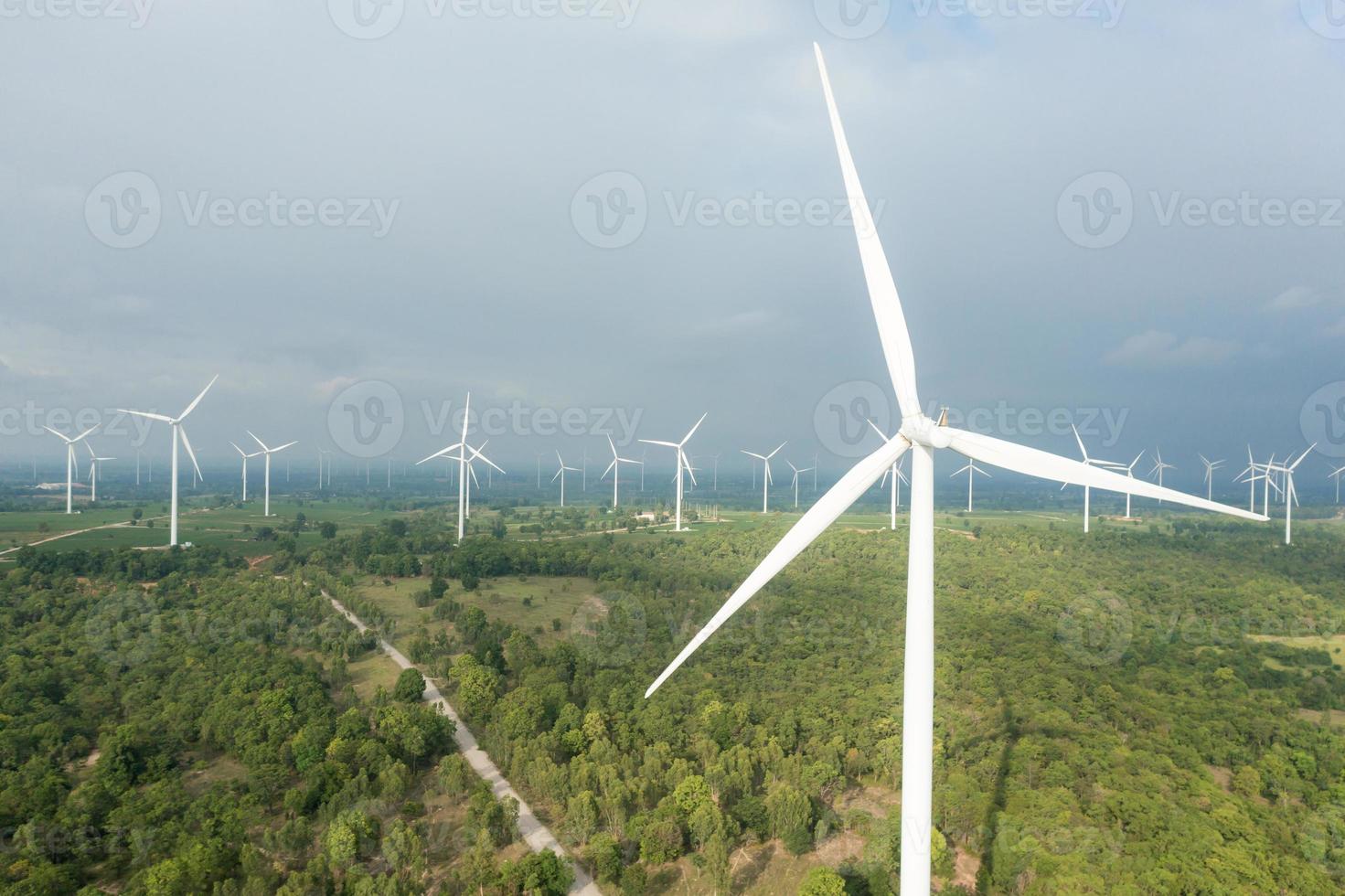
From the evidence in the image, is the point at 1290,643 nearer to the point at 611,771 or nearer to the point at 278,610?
the point at 611,771

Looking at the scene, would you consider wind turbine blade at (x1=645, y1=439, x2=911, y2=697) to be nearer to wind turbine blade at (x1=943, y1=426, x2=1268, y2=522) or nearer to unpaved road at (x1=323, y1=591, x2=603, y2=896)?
wind turbine blade at (x1=943, y1=426, x2=1268, y2=522)

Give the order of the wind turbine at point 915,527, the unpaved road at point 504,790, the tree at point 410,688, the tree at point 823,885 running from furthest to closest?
the tree at point 410,688
the unpaved road at point 504,790
the tree at point 823,885
the wind turbine at point 915,527

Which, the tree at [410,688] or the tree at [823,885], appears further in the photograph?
the tree at [410,688]

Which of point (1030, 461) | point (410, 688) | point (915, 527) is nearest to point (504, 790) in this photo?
point (410, 688)

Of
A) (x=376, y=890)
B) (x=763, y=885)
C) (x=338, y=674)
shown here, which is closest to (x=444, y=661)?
(x=338, y=674)

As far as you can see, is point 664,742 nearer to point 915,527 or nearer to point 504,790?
point 504,790

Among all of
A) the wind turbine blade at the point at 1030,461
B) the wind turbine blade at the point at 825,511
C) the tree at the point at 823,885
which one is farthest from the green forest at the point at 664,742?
the wind turbine blade at the point at 1030,461

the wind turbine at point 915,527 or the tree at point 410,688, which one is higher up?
the wind turbine at point 915,527

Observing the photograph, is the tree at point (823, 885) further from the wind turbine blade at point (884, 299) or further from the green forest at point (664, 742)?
the wind turbine blade at point (884, 299)
